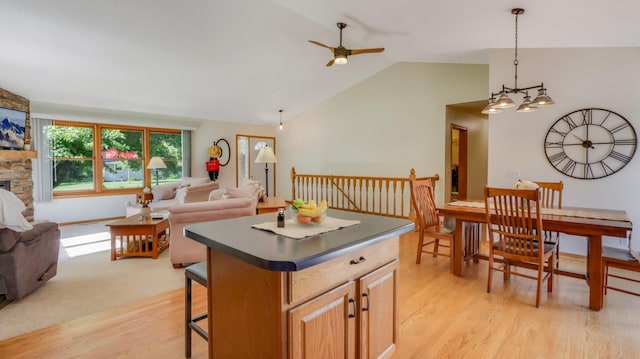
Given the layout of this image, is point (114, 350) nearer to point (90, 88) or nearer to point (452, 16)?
point (452, 16)

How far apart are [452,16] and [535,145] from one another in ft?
6.82

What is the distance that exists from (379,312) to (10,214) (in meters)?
3.11

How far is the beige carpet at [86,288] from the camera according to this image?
2.50m

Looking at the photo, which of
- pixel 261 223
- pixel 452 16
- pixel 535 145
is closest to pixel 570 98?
pixel 535 145

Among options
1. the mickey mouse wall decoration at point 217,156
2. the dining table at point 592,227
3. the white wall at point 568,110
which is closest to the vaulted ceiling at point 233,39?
the white wall at point 568,110

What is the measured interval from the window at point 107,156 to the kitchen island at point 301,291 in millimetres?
6205

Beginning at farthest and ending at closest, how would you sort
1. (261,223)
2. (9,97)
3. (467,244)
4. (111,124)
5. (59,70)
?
(111,124) < (9,97) < (59,70) < (467,244) < (261,223)

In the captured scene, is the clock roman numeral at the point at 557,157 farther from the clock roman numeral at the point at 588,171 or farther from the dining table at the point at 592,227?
the dining table at the point at 592,227

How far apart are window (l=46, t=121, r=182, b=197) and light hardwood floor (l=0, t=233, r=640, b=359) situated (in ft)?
16.2

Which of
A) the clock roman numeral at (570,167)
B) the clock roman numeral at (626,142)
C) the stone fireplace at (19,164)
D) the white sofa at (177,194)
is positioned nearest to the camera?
the clock roman numeral at (626,142)

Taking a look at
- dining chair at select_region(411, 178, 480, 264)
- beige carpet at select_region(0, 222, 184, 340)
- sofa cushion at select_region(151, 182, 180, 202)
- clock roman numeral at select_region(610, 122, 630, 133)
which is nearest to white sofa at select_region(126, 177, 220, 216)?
sofa cushion at select_region(151, 182, 180, 202)

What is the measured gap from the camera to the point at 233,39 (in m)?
4.47

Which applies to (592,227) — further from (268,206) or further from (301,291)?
(268,206)

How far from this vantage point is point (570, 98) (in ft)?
12.6
